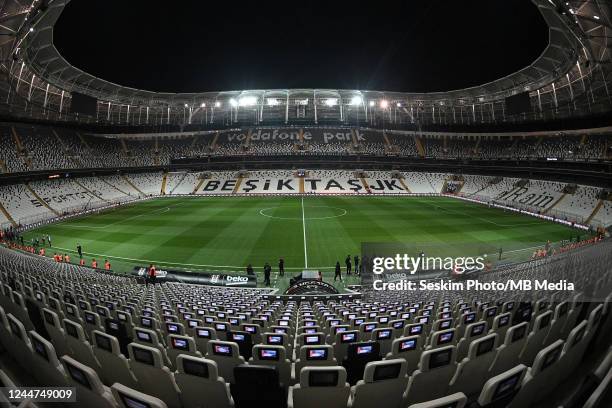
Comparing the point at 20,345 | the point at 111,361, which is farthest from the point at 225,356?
the point at 20,345

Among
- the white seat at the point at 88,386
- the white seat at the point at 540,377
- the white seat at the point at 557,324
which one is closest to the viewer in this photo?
the white seat at the point at 88,386

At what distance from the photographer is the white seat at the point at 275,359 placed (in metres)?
5.02

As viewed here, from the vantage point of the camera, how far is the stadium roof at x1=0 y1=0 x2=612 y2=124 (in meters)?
29.8

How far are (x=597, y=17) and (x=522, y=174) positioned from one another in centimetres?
3576

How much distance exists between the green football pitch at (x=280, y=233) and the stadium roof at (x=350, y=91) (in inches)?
767

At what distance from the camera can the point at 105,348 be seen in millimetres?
4680

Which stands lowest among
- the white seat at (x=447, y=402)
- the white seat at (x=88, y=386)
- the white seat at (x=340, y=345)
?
the white seat at (x=340, y=345)

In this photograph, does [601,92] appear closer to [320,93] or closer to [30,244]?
[320,93]

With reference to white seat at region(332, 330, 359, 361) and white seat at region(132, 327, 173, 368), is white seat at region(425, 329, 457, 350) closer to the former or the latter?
white seat at region(332, 330, 359, 361)

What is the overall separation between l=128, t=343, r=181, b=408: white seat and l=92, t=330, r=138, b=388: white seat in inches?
6.8

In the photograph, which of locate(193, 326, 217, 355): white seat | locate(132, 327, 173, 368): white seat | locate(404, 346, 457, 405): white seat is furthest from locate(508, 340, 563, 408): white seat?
locate(193, 326, 217, 355): white seat

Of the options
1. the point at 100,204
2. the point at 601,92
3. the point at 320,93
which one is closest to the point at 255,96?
the point at 320,93

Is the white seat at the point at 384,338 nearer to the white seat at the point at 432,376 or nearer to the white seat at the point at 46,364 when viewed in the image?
the white seat at the point at 432,376

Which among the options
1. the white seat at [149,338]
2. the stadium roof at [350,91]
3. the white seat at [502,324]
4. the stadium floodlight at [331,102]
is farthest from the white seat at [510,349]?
the stadium floodlight at [331,102]
